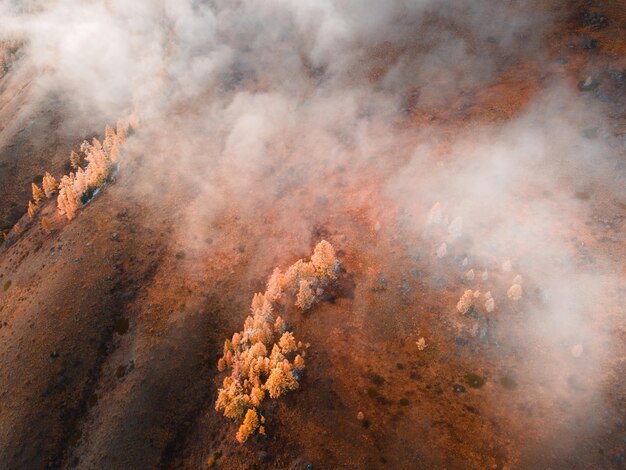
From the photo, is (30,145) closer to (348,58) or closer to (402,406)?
(348,58)

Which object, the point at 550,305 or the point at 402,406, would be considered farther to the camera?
the point at 550,305

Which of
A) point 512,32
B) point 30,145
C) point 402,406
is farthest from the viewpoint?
point 30,145

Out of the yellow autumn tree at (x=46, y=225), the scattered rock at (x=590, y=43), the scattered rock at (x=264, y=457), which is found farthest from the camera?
the yellow autumn tree at (x=46, y=225)

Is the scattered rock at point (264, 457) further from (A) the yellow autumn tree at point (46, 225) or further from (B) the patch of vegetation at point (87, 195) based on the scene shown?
(B) the patch of vegetation at point (87, 195)

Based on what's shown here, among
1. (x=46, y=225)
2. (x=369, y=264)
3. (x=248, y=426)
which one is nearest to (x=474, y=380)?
(x=369, y=264)

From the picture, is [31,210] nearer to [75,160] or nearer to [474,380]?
[75,160]

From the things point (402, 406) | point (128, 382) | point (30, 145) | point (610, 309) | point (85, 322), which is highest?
point (30, 145)

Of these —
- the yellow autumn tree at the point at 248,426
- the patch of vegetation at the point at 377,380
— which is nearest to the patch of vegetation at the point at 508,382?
the patch of vegetation at the point at 377,380

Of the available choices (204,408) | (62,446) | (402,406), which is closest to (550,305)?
(402,406)
